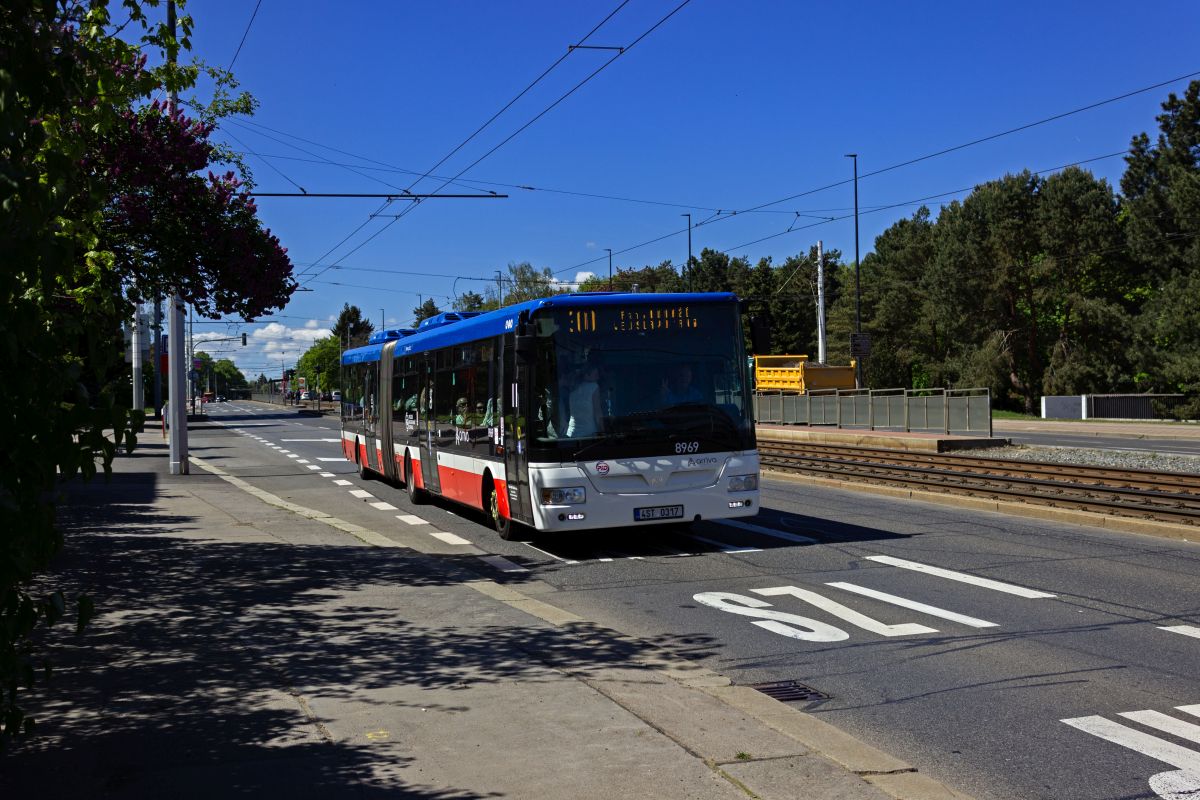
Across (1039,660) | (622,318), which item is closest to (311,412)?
(622,318)

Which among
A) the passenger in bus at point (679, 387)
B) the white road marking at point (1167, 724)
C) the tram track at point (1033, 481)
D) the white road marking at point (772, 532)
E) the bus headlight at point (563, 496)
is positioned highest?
the passenger in bus at point (679, 387)

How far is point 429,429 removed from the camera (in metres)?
16.9

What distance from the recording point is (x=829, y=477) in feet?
75.9

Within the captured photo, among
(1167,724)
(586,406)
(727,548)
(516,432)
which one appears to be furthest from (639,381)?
(1167,724)

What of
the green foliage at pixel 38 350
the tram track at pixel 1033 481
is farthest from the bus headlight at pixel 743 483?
the green foliage at pixel 38 350

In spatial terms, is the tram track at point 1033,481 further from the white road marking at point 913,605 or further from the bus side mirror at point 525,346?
the bus side mirror at point 525,346

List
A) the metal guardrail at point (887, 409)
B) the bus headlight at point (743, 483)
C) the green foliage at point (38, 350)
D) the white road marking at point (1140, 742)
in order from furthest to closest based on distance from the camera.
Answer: the metal guardrail at point (887, 409) < the bus headlight at point (743, 483) < the white road marking at point (1140, 742) < the green foliage at point (38, 350)

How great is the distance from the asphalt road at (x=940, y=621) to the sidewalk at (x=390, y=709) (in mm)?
547

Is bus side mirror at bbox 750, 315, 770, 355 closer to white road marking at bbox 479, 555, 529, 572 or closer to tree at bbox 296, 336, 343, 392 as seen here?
white road marking at bbox 479, 555, 529, 572

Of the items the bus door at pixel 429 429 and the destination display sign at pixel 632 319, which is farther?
the bus door at pixel 429 429

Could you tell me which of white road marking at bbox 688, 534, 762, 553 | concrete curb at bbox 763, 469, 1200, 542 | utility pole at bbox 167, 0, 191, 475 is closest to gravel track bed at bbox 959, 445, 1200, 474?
concrete curb at bbox 763, 469, 1200, 542

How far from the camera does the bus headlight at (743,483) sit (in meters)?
12.5

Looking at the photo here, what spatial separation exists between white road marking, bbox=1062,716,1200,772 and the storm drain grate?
137 cm

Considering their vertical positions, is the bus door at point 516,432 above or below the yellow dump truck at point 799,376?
below
